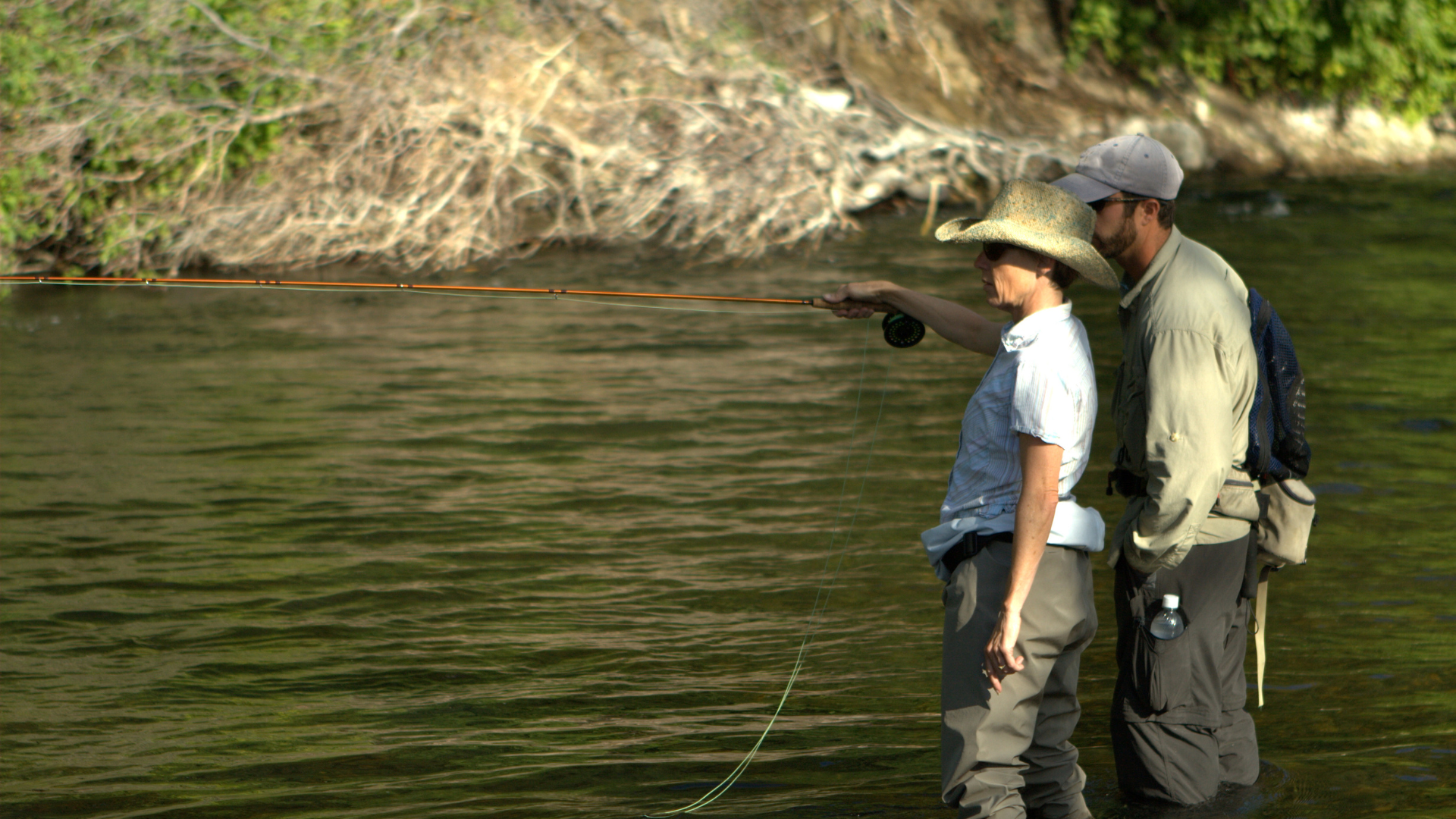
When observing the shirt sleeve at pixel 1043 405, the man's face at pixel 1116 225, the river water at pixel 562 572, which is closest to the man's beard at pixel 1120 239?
the man's face at pixel 1116 225

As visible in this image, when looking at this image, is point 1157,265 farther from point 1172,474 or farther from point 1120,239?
point 1172,474

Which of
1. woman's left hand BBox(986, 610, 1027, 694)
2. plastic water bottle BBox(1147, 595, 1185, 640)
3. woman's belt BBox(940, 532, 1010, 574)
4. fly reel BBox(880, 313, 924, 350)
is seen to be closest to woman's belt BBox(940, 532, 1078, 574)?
woman's belt BBox(940, 532, 1010, 574)

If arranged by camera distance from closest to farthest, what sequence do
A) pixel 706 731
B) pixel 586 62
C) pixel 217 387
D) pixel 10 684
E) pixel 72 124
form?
pixel 706 731 → pixel 10 684 → pixel 217 387 → pixel 72 124 → pixel 586 62

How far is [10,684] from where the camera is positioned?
5.05 metres

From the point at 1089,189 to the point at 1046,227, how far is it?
46 cm

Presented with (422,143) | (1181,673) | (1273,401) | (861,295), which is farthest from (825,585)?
(422,143)

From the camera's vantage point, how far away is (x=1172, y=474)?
3352 mm

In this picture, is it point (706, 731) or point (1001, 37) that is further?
point (1001, 37)

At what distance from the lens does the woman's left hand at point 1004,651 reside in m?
3.08

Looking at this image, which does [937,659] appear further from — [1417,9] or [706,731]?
[1417,9]

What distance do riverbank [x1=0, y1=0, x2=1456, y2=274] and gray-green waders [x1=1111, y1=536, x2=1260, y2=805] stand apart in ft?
36.0

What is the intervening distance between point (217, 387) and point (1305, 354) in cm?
715

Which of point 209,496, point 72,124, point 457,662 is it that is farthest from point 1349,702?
point 72,124

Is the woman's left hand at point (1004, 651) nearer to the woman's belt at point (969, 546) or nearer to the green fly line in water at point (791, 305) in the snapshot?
the woman's belt at point (969, 546)
